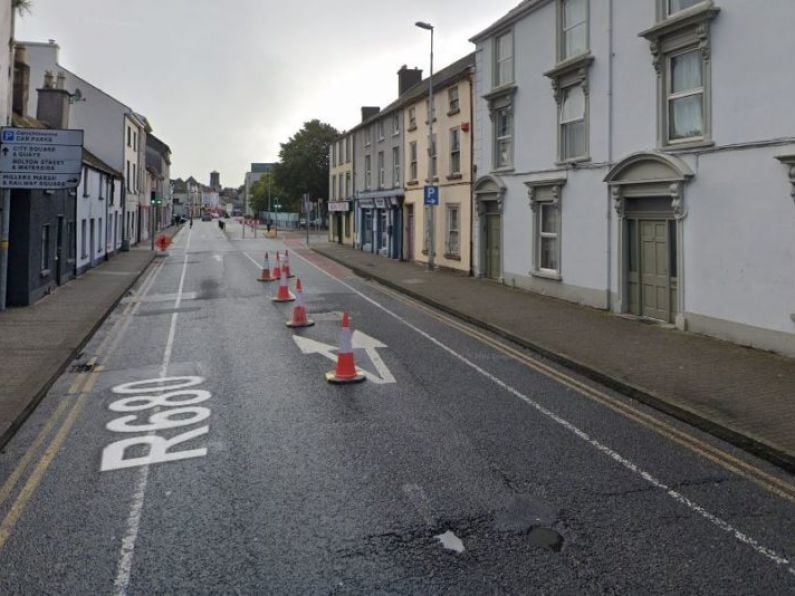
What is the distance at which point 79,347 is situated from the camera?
36.1 feet

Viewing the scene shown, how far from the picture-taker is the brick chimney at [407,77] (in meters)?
38.2

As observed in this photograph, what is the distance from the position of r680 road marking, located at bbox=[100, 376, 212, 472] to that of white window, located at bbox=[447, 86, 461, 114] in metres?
17.8

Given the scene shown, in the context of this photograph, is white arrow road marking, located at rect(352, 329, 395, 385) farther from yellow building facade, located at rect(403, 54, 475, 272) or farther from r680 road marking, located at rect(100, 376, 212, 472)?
yellow building facade, located at rect(403, 54, 475, 272)

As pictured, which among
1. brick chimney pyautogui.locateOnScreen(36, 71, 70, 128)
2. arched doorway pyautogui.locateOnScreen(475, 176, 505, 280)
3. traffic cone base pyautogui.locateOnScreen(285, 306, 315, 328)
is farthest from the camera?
arched doorway pyautogui.locateOnScreen(475, 176, 505, 280)

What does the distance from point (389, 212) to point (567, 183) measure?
17.8 m

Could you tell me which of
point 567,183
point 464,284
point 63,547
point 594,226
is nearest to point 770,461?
point 63,547

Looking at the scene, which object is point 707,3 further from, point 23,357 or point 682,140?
point 23,357

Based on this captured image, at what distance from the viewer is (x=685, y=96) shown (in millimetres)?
12109

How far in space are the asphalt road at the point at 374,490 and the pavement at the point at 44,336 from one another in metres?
0.29

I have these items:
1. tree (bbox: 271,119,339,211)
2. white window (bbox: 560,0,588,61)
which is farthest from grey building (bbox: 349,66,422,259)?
tree (bbox: 271,119,339,211)

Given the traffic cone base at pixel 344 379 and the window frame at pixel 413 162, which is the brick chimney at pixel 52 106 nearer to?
the window frame at pixel 413 162

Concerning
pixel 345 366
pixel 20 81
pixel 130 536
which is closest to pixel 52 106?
pixel 20 81

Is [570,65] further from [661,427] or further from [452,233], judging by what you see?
[661,427]

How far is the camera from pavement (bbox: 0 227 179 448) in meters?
7.61
